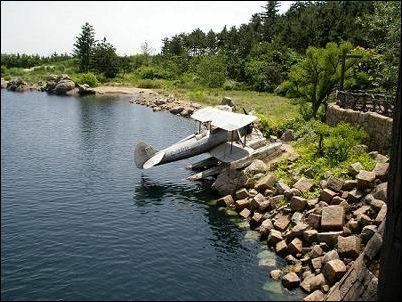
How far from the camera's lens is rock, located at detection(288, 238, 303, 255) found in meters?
21.4

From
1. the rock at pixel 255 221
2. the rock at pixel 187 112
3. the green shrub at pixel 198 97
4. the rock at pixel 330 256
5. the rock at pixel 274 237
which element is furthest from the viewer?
the green shrub at pixel 198 97

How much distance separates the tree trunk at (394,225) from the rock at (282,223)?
1168 centimetres

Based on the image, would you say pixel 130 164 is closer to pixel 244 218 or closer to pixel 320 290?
pixel 244 218

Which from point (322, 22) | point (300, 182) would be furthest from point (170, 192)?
point (322, 22)

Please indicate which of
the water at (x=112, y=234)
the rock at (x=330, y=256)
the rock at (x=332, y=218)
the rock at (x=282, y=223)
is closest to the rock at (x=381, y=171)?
the rock at (x=332, y=218)

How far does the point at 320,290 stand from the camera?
1798 centimetres

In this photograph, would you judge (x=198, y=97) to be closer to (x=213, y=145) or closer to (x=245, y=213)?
(x=213, y=145)

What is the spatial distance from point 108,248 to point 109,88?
88071 mm

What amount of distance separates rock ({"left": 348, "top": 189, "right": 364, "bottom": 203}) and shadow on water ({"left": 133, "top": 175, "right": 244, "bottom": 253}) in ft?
20.6

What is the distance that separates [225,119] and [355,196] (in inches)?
550

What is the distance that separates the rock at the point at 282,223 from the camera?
23594mm

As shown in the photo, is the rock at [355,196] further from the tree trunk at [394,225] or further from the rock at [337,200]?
the tree trunk at [394,225]

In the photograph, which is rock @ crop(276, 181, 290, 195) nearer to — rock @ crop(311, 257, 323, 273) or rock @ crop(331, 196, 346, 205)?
rock @ crop(331, 196, 346, 205)

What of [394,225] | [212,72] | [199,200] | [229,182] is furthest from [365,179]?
[212,72]
